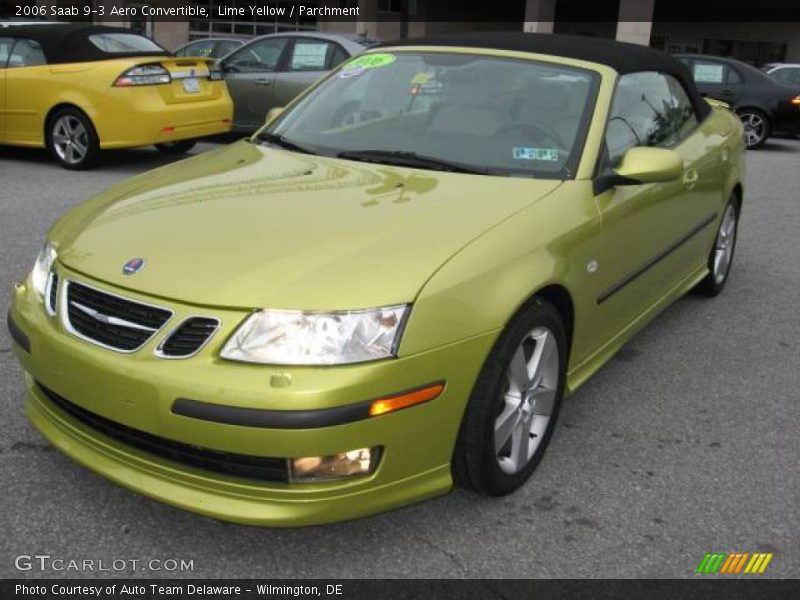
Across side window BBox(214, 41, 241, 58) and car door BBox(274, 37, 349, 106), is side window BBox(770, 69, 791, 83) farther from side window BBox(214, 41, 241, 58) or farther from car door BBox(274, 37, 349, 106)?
side window BBox(214, 41, 241, 58)

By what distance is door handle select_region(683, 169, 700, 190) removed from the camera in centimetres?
415

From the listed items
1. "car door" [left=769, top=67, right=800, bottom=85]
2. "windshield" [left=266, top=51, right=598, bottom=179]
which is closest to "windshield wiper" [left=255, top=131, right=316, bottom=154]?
"windshield" [left=266, top=51, right=598, bottom=179]

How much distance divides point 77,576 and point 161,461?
15.9 inches

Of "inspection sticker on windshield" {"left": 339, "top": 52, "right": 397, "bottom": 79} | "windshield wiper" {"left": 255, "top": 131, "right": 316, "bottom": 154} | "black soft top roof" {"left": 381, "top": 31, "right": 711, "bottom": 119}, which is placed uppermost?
"black soft top roof" {"left": 381, "top": 31, "right": 711, "bottom": 119}

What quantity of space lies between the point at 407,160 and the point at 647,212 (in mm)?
1092

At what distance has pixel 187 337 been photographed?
240 cm

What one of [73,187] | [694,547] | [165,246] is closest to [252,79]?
[73,187]

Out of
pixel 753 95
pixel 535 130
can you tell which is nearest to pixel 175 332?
pixel 535 130

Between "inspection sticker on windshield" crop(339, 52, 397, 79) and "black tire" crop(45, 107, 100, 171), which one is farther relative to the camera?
"black tire" crop(45, 107, 100, 171)

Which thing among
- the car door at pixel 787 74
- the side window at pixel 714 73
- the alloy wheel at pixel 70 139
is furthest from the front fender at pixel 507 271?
the car door at pixel 787 74

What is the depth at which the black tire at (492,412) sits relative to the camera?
2643 mm

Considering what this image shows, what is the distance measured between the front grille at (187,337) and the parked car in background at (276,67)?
8.01m

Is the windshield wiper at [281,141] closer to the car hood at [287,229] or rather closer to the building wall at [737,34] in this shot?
the car hood at [287,229]

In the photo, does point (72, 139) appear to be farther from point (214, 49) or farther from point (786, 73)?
point (786, 73)
